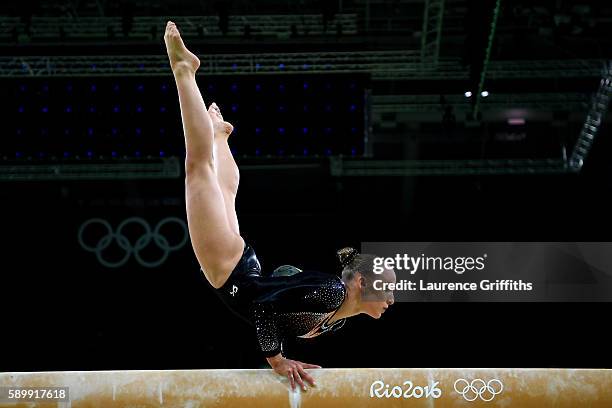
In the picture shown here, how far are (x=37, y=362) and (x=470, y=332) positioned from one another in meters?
5.09

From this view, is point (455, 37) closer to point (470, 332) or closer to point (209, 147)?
point (470, 332)

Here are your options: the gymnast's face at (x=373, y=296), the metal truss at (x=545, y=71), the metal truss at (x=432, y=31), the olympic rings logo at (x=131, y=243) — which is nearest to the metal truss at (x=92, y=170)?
the olympic rings logo at (x=131, y=243)

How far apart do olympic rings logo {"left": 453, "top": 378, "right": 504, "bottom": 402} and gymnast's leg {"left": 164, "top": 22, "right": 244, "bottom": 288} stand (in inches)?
49.8

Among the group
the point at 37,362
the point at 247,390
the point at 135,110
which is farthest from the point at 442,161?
the point at 247,390

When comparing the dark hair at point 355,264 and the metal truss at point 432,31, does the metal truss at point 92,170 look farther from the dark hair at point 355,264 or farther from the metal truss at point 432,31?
the dark hair at point 355,264

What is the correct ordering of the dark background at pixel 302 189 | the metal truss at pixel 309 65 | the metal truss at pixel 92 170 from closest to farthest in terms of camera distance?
the metal truss at pixel 309 65 → the dark background at pixel 302 189 → the metal truss at pixel 92 170

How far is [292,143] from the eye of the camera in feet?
27.8

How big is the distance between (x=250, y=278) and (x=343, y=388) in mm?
689

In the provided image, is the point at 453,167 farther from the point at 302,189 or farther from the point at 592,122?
the point at 302,189

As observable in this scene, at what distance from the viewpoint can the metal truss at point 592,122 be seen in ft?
28.5

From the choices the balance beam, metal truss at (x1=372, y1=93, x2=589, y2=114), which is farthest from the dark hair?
metal truss at (x1=372, y1=93, x2=589, y2=114)

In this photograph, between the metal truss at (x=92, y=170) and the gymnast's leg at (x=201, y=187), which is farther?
the metal truss at (x=92, y=170)

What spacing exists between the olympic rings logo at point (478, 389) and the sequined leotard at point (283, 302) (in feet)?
2.45

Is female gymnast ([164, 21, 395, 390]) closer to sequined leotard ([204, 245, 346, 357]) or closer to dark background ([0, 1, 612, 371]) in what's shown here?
sequined leotard ([204, 245, 346, 357])
